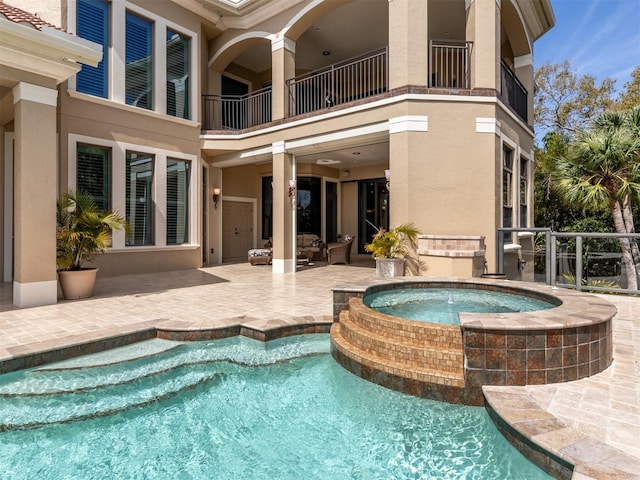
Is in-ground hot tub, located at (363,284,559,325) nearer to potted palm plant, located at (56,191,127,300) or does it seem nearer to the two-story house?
the two-story house

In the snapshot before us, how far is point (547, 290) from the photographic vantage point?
4754mm

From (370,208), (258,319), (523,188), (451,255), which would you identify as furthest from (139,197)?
(523,188)

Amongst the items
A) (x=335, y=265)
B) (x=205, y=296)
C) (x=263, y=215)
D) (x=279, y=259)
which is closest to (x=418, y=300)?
(x=205, y=296)

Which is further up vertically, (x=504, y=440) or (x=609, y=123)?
(x=609, y=123)

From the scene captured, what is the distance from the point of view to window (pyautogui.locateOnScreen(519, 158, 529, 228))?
10766 millimetres

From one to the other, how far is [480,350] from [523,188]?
9.67m

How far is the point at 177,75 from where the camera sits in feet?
34.6

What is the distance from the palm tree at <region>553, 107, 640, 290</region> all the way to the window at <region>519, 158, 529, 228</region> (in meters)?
0.97

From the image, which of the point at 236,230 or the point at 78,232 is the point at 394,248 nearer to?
the point at 78,232

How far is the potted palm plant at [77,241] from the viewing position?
21.1 ft

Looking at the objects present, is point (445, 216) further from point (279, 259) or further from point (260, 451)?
point (260, 451)

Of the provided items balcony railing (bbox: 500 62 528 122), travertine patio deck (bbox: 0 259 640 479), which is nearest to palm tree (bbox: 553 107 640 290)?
balcony railing (bbox: 500 62 528 122)

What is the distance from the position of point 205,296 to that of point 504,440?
5460 mm

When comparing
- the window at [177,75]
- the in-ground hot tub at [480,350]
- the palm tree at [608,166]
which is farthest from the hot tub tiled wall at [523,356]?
the window at [177,75]
